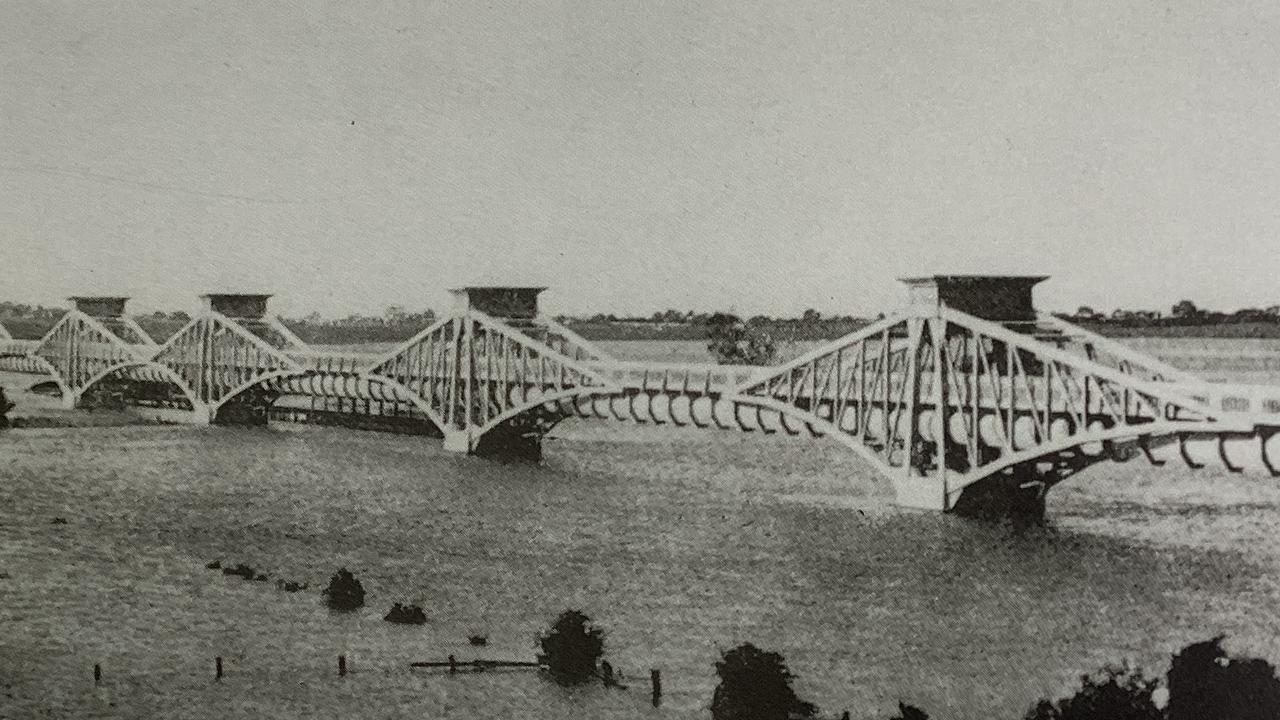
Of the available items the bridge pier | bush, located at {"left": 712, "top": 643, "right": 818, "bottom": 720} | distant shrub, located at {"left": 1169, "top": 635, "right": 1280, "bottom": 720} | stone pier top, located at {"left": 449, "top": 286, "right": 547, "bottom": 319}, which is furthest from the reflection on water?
stone pier top, located at {"left": 449, "top": 286, "right": 547, "bottom": 319}

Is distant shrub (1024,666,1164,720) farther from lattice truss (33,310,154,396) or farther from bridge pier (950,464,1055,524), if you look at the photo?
lattice truss (33,310,154,396)

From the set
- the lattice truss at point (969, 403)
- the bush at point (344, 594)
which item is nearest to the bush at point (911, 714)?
the bush at point (344, 594)

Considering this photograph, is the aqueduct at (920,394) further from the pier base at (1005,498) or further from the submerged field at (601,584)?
the submerged field at (601,584)

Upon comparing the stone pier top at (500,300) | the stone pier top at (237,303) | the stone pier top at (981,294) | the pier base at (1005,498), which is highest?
the stone pier top at (237,303)

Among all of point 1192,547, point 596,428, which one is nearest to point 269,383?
point 596,428

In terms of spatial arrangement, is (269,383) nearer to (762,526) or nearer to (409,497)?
(409,497)

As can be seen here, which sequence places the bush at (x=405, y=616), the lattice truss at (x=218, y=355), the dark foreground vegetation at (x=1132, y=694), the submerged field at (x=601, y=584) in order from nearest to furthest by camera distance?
1. the dark foreground vegetation at (x=1132, y=694)
2. the submerged field at (x=601, y=584)
3. the bush at (x=405, y=616)
4. the lattice truss at (x=218, y=355)
